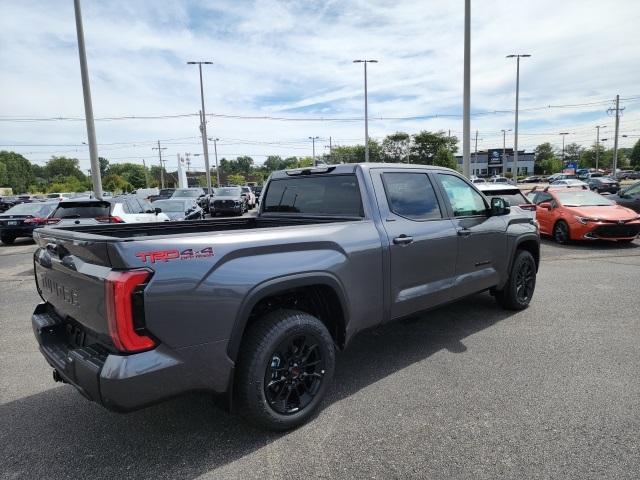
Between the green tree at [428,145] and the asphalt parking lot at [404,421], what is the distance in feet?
207

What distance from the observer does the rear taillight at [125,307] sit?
89.4 inches

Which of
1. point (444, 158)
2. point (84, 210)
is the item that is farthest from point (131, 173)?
point (84, 210)

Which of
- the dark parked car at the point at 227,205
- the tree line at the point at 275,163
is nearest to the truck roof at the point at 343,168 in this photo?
the dark parked car at the point at 227,205

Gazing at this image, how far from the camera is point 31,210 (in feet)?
52.5

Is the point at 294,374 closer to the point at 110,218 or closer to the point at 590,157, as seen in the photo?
the point at 110,218

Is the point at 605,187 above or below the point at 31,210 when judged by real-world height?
below

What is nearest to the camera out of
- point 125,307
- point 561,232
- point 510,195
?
point 125,307

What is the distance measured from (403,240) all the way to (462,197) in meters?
1.41

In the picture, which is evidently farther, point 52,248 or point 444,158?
point 444,158

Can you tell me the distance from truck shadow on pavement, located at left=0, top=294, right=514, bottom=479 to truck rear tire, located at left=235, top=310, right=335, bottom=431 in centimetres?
18

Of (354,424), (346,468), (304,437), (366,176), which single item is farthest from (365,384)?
(366,176)

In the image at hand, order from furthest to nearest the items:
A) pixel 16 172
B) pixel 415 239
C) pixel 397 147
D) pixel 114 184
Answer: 1. pixel 16 172
2. pixel 114 184
3. pixel 397 147
4. pixel 415 239

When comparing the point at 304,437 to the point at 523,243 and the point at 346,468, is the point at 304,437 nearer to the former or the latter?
the point at 346,468

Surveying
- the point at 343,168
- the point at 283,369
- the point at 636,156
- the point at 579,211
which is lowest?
the point at 283,369
